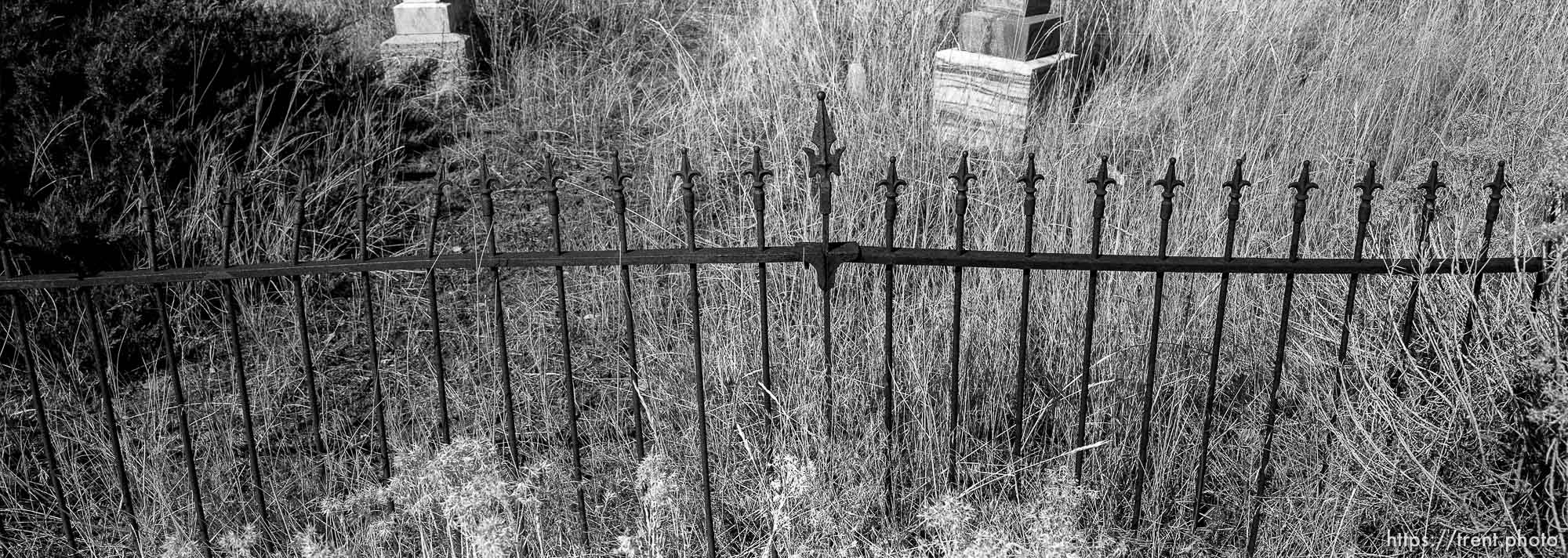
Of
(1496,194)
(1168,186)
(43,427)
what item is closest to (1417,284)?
(1496,194)

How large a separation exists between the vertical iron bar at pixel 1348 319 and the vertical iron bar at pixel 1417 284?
0.10 metres

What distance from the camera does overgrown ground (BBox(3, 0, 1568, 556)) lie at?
2811mm

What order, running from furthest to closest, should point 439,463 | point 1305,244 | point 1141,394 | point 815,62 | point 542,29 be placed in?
point 542,29, point 815,62, point 1305,244, point 1141,394, point 439,463

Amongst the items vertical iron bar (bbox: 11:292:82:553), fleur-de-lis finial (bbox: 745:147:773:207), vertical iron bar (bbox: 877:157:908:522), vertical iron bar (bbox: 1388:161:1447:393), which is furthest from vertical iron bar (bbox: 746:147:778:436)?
vertical iron bar (bbox: 11:292:82:553)

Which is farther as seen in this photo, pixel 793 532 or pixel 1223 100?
pixel 1223 100

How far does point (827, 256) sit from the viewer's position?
8.89 ft

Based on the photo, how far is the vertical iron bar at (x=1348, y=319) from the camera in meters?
2.57

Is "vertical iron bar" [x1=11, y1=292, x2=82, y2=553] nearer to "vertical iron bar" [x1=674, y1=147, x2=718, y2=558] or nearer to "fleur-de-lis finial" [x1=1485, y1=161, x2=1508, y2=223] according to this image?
"vertical iron bar" [x1=674, y1=147, x2=718, y2=558]

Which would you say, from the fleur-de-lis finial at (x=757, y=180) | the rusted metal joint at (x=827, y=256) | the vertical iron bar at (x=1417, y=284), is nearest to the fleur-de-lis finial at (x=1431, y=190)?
the vertical iron bar at (x=1417, y=284)

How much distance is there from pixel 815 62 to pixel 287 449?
3.15m

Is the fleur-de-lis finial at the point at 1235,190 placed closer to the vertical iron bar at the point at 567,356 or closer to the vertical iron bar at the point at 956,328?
the vertical iron bar at the point at 956,328

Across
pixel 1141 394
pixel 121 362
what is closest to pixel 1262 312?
pixel 1141 394

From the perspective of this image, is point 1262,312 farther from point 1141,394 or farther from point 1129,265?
point 1129,265

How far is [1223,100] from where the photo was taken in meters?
5.31
